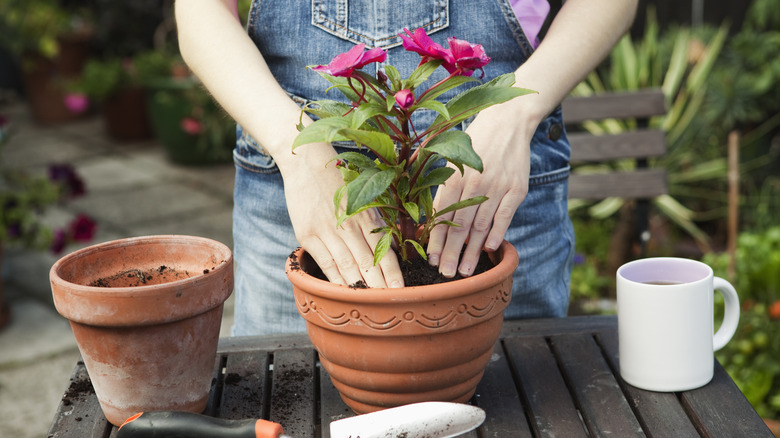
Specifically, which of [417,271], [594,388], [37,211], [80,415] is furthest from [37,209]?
[594,388]

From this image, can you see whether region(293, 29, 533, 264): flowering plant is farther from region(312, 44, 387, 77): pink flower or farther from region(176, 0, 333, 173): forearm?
region(176, 0, 333, 173): forearm

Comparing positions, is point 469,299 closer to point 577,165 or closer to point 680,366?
point 680,366

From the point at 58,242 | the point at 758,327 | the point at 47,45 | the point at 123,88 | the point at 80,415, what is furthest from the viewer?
the point at 47,45

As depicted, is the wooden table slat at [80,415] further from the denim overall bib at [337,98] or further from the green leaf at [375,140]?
the green leaf at [375,140]

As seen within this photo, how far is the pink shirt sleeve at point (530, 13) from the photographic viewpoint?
1.34 metres

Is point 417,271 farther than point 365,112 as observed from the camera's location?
Yes

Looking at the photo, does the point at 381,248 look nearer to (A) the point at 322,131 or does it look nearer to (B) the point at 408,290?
(B) the point at 408,290

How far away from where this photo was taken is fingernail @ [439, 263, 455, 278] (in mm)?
1018

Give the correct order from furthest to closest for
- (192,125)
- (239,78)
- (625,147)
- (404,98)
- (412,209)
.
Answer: (192,125) < (625,147) < (239,78) < (412,209) < (404,98)

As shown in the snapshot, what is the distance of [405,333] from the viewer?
954 millimetres

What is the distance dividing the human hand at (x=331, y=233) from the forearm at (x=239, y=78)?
26mm

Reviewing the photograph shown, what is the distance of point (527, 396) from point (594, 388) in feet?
0.31

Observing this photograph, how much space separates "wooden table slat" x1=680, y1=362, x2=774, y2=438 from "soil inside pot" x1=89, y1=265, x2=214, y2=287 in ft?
2.22

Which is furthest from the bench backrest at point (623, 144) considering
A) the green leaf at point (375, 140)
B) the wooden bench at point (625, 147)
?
the green leaf at point (375, 140)
